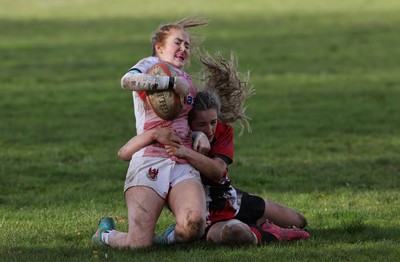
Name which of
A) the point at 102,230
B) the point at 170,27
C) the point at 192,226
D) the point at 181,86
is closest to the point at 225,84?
the point at 170,27

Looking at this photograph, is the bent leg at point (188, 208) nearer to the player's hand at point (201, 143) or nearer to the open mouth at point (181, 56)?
the player's hand at point (201, 143)

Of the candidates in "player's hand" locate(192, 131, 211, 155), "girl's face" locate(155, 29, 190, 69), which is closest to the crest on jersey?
"player's hand" locate(192, 131, 211, 155)

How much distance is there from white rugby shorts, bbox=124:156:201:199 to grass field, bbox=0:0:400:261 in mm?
499

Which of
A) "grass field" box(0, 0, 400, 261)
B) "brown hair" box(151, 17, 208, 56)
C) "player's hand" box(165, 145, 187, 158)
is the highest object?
"brown hair" box(151, 17, 208, 56)

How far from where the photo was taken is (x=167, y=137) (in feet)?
25.8

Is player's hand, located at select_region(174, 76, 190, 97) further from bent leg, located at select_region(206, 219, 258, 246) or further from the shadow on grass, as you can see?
the shadow on grass

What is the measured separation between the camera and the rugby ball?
307 inches

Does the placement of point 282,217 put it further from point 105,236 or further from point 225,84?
point 105,236

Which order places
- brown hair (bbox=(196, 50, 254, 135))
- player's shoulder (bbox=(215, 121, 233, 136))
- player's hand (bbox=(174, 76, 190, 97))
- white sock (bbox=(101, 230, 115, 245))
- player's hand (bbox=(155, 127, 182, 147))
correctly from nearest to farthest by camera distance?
player's hand (bbox=(174, 76, 190, 97)) → player's hand (bbox=(155, 127, 182, 147)) → white sock (bbox=(101, 230, 115, 245)) → player's shoulder (bbox=(215, 121, 233, 136)) → brown hair (bbox=(196, 50, 254, 135))

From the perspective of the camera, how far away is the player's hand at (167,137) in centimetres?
787

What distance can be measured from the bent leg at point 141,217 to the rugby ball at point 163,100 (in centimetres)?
60

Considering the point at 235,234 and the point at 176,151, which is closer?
the point at 235,234

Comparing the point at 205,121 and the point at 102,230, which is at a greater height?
the point at 205,121

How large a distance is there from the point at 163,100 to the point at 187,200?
0.78 m
